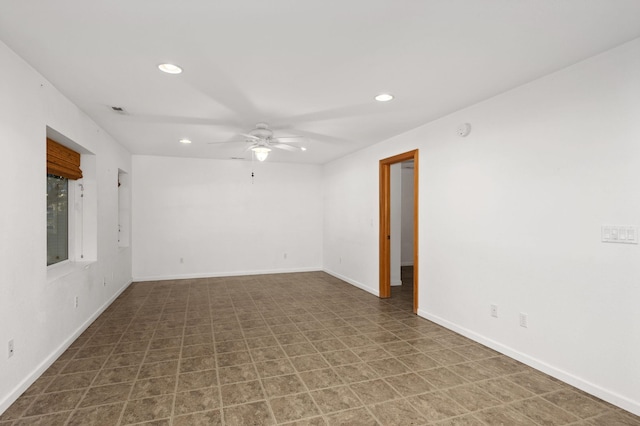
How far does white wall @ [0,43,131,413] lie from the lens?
2.23m

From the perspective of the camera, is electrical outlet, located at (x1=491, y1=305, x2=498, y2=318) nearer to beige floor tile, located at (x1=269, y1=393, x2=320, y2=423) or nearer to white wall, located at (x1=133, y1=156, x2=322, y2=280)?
beige floor tile, located at (x1=269, y1=393, x2=320, y2=423)

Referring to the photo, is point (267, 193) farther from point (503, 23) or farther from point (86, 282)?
point (503, 23)

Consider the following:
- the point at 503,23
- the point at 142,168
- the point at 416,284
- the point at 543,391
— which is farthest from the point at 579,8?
the point at 142,168

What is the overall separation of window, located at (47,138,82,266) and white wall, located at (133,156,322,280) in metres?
2.49

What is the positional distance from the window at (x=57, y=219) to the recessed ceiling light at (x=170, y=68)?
76.9 inches

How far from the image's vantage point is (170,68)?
8.39 ft

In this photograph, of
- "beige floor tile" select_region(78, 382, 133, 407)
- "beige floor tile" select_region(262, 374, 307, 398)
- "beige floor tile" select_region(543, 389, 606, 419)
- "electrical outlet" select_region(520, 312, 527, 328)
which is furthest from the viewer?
"electrical outlet" select_region(520, 312, 527, 328)

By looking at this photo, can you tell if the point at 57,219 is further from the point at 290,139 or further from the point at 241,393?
the point at 290,139

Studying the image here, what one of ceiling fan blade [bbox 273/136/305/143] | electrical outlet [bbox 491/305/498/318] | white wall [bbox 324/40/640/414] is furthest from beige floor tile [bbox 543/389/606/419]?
ceiling fan blade [bbox 273/136/305/143]

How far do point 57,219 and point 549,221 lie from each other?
4915mm

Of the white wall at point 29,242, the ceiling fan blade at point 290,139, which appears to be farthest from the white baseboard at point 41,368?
the ceiling fan blade at point 290,139

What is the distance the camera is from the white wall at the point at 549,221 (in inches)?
89.4

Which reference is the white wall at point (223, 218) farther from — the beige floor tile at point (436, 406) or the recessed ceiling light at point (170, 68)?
A: the beige floor tile at point (436, 406)

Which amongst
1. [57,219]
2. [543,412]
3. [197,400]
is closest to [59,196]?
[57,219]
